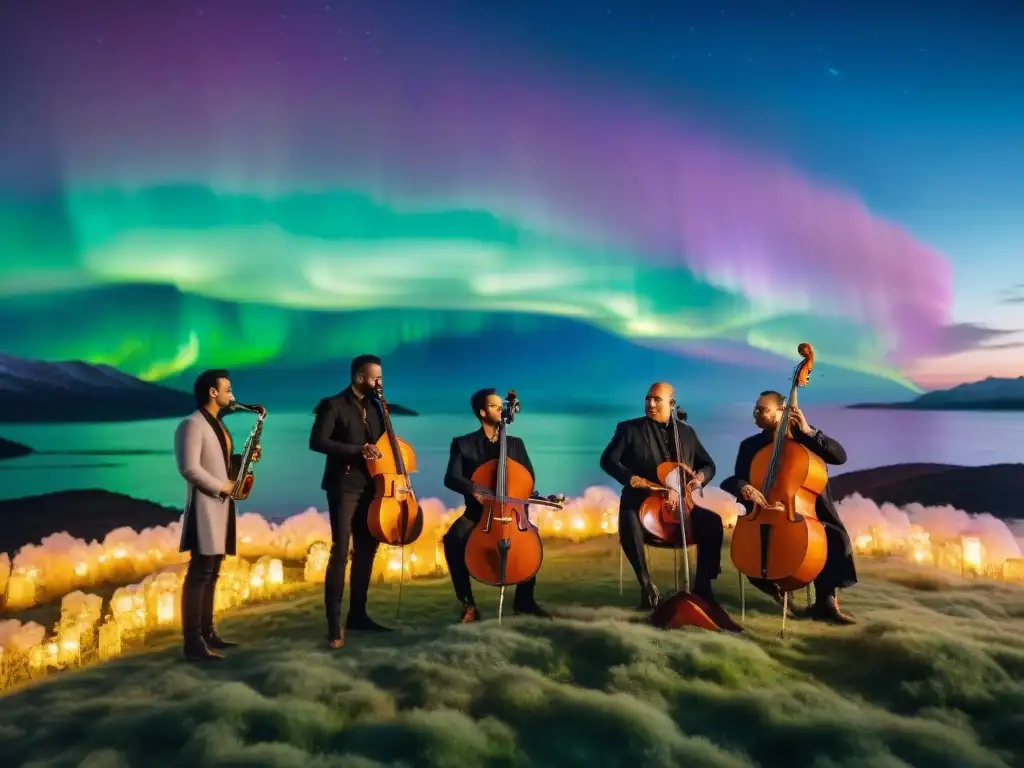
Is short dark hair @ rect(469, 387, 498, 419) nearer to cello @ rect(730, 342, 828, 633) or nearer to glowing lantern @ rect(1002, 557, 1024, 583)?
cello @ rect(730, 342, 828, 633)

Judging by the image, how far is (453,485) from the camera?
4816 millimetres

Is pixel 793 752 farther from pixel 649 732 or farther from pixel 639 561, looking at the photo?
pixel 639 561

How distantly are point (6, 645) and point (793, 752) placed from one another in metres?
4.04

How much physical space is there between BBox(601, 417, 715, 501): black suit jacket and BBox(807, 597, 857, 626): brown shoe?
0.93 metres

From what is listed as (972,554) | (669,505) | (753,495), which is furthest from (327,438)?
(972,554)

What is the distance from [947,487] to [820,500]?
656 cm

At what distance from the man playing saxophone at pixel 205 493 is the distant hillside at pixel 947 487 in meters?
7.63

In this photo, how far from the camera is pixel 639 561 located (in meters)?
5.05

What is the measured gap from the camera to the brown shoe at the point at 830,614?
15.2 feet

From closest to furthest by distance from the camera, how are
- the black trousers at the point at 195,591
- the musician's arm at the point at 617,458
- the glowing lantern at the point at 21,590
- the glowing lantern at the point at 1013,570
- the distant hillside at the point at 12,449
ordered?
the black trousers at the point at 195,591, the musician's arm at the point at 617,458, the glowing lantern at the point at 1013,570, the glowing lantern at the point at 21,590, the distant hillside at the point at 12,449

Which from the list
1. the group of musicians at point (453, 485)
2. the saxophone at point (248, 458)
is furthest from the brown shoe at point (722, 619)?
the saxophone at point (248, 458)

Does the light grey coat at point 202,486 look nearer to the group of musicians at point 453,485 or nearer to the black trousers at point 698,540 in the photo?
the group of musicians at point 453,485

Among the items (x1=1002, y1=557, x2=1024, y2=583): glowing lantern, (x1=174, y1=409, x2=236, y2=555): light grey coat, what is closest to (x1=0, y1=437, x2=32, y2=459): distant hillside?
(x1=174, y1=409, x2=236, y2=555): light grey coat

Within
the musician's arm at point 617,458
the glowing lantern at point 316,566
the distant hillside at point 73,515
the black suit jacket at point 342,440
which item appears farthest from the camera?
the distant hillside at point 73,515
